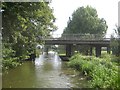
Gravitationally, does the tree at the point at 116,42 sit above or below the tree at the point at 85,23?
below

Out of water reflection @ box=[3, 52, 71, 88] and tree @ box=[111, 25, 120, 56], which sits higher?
tree @ box=[111, 25, 120, 56]

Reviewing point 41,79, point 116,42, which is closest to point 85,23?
point 116,42

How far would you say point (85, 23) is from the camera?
275 feet

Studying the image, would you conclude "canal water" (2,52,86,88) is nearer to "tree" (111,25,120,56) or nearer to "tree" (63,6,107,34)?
"tree" (111,25,120,56)

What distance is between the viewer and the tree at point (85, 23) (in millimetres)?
83500

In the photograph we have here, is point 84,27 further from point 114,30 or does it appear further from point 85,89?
point 85,89

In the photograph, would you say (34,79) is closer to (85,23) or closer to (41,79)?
(41,79)

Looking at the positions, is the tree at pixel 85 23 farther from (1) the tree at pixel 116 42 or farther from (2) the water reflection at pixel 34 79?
(2) the water reflection at pixel 34 79

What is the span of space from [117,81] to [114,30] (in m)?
42.3

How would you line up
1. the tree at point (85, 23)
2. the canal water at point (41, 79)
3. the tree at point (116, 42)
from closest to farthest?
the canal water at point (41, 79) → the tree at point (116, 42) → the tree at point (85, 23)

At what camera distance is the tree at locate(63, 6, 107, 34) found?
83.5 metres

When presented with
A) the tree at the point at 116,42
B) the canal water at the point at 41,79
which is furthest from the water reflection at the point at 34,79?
the tree at the point at 116,42

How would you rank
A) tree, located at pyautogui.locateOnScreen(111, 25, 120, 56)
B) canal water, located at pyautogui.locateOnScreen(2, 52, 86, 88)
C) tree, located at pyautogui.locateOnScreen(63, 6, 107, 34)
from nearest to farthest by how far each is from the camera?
canal water, located at pyautogui.locateOnScreen(2, 52, 86, 88), tree, located at pyautogui.locateOnScreen(111, 25, 120, 56), tree, located at pyautogui.locateOnScreen(63, 6, 107, 34)

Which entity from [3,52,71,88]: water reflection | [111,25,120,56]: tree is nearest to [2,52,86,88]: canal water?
[3,52,71,88]: water reflection
